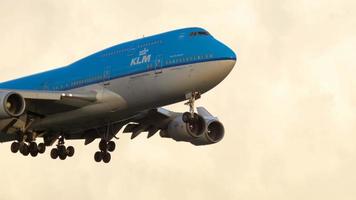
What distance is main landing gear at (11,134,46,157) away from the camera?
66875 mm

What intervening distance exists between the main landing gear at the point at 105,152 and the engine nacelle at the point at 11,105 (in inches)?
327

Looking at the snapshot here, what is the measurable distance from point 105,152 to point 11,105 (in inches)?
340

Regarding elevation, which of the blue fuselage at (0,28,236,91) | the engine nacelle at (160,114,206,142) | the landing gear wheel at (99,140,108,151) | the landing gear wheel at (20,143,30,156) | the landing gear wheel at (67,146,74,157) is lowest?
the landing gear wheel at (20,143,30,156)

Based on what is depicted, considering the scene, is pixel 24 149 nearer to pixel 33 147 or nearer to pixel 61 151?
pixel 33 147

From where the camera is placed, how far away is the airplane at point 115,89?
62.2m

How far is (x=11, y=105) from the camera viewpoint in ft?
208

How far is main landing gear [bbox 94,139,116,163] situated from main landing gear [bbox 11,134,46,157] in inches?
151

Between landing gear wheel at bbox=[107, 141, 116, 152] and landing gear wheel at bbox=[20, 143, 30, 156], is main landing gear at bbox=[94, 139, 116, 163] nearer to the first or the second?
landing gear wheel at bbox=[107, 141, 116, 152]

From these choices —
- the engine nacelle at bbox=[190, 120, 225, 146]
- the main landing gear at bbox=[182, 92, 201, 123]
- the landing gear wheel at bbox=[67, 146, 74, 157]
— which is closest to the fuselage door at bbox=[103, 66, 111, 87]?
the main landing gear at bbox=[182, 92, 201, 123]

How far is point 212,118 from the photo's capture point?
71312 millimetres

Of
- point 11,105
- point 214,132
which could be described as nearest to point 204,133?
point 214,132

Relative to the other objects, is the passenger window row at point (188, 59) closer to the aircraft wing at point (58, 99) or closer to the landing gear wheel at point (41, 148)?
the aircraft wing at point (58, 99)

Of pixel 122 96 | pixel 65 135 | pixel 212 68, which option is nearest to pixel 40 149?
pixel 65 135

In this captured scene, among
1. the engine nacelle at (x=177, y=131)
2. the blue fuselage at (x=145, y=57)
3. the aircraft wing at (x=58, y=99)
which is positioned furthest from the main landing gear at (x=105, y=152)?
the aircraft wing at (x=58, y=99)
